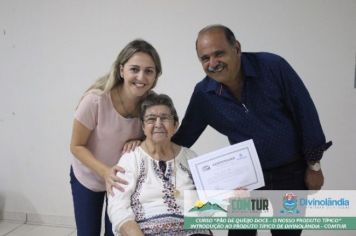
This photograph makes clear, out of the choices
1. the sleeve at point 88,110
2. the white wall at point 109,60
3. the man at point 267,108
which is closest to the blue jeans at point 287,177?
the man at point 267,108

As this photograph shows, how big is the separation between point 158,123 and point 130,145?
0.18 m

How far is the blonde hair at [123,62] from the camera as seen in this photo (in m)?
1.38

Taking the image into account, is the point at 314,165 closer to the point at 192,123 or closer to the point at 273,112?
the point at 273,112

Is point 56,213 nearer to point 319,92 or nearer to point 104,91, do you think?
point 104,91

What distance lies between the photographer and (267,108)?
1295 millimetres

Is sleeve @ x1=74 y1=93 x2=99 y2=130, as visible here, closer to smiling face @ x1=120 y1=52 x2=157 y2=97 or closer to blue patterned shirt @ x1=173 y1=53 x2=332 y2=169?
smiling face @ x1=120 y1=52 x2=157 y2=97

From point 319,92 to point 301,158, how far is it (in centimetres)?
97

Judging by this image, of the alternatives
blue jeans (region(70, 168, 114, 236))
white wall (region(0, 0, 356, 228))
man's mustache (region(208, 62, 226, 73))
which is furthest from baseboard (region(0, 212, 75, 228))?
man's mustache (region(208, 62, 226, 73))

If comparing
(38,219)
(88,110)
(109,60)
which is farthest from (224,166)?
(38,219)

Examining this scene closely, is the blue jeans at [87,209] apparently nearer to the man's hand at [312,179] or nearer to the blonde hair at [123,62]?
the blonde hair at [123,62]

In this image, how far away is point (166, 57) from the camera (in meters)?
2.35

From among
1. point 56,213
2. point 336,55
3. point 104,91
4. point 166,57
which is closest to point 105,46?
point 166,57

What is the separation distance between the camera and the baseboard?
2699 millimetres

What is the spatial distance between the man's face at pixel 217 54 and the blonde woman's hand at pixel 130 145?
0.49 metres
